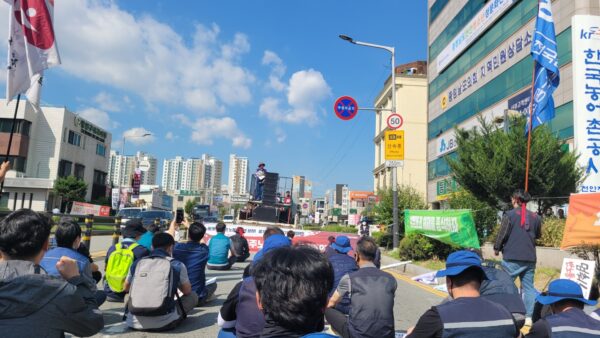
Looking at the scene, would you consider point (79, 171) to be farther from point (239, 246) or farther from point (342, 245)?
point (342, 245)

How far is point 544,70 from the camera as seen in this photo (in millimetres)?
10766

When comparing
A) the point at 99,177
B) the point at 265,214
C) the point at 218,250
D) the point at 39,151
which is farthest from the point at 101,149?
the point at 218,250

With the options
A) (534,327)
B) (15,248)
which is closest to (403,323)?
(534,327)

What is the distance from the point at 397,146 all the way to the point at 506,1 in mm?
20027

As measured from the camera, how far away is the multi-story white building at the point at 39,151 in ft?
147

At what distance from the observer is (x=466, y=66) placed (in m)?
39.0

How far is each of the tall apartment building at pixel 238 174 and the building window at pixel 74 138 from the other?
130m

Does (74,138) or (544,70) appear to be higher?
(74,138)

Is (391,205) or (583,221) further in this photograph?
(391,205)

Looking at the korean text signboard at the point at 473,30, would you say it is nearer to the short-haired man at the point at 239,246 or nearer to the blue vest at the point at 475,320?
the short-haired man at the point at 239,246

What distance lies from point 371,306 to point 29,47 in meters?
5.33

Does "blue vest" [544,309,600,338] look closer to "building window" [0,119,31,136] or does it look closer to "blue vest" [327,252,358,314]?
"blue vest" [327,252,358,314]

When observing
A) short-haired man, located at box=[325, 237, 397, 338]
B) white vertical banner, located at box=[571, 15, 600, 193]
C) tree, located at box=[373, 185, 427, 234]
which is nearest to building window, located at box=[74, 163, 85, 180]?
tree, located at box=[373, 185, 427, 234]

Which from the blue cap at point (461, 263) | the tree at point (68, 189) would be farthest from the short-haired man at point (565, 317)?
the tree at point (68, 189)
